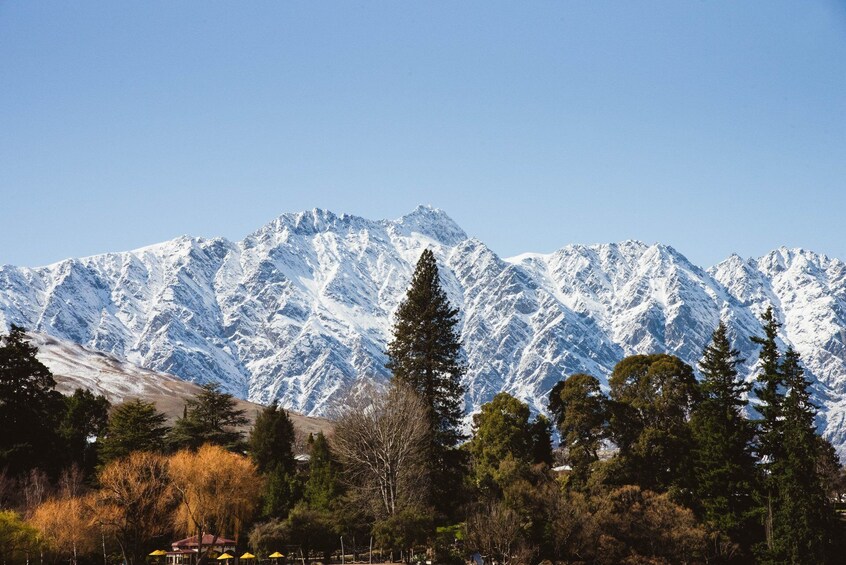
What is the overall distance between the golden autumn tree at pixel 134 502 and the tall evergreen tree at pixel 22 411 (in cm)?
1057

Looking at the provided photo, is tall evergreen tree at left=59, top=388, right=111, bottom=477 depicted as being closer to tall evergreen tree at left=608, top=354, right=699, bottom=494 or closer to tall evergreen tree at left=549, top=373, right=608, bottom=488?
tall evergreen tree at left=549, top=373, right=608, bottom=488

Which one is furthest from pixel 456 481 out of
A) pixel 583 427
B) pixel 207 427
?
pixel 207 427

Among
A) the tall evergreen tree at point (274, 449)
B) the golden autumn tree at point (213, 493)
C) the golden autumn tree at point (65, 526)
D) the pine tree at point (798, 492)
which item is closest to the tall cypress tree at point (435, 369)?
the golden autumn tree at point (213, 493)

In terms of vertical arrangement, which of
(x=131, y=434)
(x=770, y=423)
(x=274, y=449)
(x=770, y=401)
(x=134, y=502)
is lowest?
(x=134, y=502)

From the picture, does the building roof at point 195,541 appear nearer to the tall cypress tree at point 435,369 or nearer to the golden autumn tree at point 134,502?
the golden autumn tree at point 134,502

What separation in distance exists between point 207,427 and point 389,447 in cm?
3312

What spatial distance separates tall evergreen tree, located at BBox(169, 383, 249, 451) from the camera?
109 m

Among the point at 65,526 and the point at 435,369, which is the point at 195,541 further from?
the point at 435,369

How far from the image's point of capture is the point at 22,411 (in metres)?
92.1

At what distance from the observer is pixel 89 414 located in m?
126

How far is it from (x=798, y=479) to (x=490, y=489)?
2512 cm

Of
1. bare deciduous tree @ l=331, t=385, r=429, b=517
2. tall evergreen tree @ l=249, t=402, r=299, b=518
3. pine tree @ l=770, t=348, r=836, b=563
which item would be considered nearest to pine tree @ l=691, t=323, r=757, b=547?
pine tree @ l=770, t=348, r=836, b=563

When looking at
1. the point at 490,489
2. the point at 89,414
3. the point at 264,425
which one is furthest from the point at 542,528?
the point at 89,414

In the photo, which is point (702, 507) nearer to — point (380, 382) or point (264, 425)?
point (380, 382)
